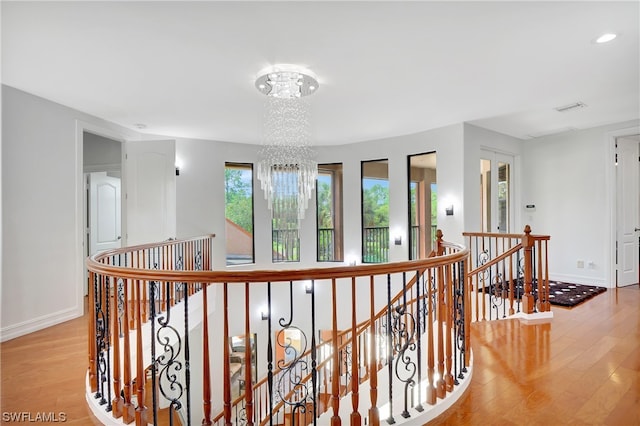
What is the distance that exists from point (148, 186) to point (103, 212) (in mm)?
1476

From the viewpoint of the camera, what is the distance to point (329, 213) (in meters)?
7.45

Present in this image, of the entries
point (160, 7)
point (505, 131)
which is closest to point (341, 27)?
point (160, 7)

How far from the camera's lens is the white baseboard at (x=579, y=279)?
5555 millimetres

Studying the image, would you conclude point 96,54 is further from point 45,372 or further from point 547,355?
point 547,355

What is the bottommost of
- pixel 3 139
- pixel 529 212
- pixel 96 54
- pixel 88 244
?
pixel 88 244

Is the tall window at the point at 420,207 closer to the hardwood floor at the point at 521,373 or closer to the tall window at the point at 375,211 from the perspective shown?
the tall window at the point at 375,211

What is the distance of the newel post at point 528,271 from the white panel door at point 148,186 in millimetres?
4913

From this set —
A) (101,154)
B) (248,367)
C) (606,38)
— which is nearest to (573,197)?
(606,38)

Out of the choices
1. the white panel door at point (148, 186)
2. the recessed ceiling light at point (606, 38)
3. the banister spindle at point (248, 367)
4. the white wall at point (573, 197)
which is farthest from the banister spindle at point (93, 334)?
the white wall at point (573, 197)

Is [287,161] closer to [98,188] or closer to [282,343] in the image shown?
[282,343]

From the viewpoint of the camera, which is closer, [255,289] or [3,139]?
[3,139]

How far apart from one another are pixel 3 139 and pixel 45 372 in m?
2.42

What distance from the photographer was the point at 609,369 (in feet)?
9.00

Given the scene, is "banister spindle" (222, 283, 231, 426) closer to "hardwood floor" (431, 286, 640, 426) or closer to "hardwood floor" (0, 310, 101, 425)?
"hardwood floor" (0, 310, 101, 425)
